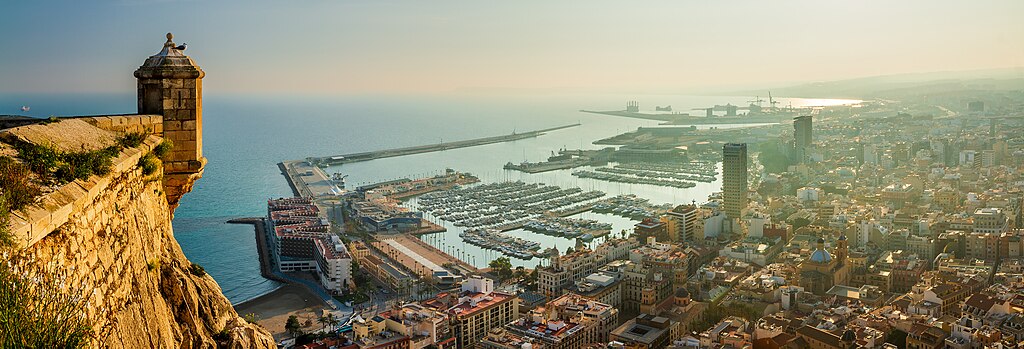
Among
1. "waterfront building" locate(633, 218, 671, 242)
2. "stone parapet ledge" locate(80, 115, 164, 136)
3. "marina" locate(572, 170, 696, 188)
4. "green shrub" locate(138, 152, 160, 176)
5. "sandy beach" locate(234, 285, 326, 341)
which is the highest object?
"stone parapet ledge" locate(80, 115, 164, 136)

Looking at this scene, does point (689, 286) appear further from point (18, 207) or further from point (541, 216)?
point (18, 207)

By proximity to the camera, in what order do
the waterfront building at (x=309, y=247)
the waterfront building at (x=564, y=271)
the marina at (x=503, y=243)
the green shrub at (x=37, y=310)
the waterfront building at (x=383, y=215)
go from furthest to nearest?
the waterfront building at (x=383, y=215), the marina at (x=503, y=243), the waterfront building at (x=309, y=247), the waterfront building at (x=564, y=271), the green shrub at (x=37, y=310)

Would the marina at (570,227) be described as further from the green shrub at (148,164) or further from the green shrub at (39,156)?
the green shrub at (39,156)

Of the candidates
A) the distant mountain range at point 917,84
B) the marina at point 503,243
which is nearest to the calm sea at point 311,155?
the marina at point 503,243

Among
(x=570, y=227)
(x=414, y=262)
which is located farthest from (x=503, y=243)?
(x=414, y=262)

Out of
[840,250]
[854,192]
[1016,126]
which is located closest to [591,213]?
[854,192]

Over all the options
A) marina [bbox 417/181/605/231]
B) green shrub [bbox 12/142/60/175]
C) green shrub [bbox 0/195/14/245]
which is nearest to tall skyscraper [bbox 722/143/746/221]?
marina [bbox 417/181/605/231]

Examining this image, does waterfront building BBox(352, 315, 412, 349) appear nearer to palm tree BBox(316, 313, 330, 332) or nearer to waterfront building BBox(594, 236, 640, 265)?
palm tree BBox(316, 313, 330, 332)
